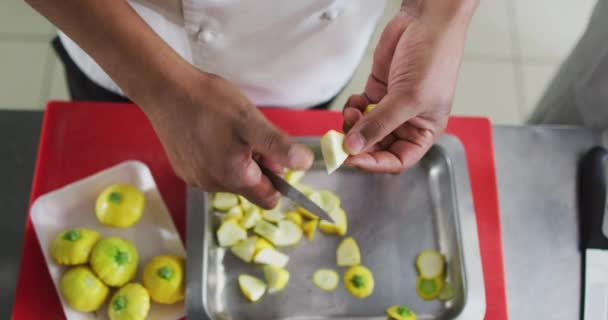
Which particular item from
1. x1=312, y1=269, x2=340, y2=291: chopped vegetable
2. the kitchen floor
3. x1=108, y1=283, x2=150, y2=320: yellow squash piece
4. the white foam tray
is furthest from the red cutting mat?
the kitchen floor

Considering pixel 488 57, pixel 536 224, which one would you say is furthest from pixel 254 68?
pixel 488 57

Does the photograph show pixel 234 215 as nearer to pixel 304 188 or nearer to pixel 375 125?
pixel 304 188

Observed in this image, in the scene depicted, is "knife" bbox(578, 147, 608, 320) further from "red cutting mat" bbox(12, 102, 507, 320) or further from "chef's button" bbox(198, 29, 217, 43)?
"chef's button" bbox(198, 29, 217, 43)

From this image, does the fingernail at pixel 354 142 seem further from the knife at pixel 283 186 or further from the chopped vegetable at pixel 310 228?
the chopped vegetable at pixel 310 228

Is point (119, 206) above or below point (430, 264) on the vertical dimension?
above

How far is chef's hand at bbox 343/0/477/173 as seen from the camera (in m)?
0.73

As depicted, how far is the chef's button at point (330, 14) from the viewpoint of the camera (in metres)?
0.81

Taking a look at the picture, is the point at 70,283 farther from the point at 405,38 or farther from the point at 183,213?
the point at 405,38

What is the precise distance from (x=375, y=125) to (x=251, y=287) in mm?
338

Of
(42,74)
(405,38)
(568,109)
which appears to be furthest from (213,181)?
(42,74)

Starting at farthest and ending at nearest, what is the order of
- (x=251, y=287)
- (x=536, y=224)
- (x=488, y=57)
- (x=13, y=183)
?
(x=488, y=57)
(x=13, y=183)
(x=536, y=224)
(x=251, y=287)

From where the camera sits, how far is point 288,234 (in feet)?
3.05

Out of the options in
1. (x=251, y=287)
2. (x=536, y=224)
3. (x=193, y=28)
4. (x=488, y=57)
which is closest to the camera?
(x=193, y=28)

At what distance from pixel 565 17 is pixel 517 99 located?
0.41 meters
